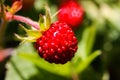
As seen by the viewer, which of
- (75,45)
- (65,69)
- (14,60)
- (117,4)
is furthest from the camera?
(117,4)

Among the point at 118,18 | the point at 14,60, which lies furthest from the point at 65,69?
the point at 118,18

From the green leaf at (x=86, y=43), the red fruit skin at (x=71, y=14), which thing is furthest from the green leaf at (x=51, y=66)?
the red fruit skin at (x=71, y=14)

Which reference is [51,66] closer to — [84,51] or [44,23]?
[84,51]

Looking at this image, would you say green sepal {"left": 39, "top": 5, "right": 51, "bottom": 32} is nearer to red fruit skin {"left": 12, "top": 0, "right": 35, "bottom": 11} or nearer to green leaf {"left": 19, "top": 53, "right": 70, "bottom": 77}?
green leaf {"left": 19, "top": 53, "right": 70, "bottom": 77}

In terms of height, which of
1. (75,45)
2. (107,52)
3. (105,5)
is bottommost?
(75,45)

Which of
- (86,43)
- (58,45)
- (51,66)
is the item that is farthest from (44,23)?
(86,43)

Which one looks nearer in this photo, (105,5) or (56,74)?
(56,74)

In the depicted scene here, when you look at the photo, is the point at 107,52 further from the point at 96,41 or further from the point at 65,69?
the point at 65,69
